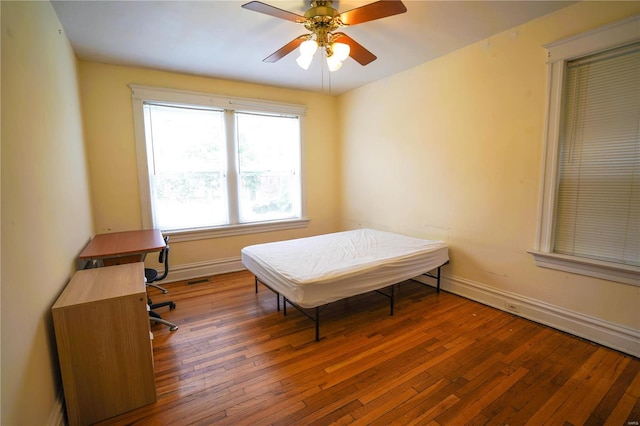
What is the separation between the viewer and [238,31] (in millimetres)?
2537

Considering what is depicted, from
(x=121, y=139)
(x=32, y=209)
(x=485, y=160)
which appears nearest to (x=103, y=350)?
(x=32, y=209)

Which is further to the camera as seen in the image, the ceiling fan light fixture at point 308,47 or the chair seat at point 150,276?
the chair seat at point 150,276

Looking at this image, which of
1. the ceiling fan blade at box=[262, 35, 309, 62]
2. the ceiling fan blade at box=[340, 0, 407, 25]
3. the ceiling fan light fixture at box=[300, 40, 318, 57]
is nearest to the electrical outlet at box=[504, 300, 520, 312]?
the ceiling fan blade at box=[340, 0, 407, 25]

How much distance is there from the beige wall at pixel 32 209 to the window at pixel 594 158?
3.46m

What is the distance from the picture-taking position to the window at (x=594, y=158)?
2072mm

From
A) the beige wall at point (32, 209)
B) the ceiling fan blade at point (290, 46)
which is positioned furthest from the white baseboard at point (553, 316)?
the beige wall at point (32, 209)

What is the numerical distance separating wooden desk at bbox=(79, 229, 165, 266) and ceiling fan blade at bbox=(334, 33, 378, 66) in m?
2.31

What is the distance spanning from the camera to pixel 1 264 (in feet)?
3.62

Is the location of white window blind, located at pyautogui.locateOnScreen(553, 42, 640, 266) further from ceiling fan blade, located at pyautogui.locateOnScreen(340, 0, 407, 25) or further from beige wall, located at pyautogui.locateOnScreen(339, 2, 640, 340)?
ceiling fan blade, located at pyautogui.locateOnScreen(340, 0, 407, 25)

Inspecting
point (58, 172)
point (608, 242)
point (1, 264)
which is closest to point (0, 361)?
point (1, 264)

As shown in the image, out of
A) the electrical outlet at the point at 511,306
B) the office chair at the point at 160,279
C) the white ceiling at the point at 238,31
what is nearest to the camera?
the white ceiling at the point at 238,31

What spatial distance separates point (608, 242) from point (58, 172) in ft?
13.5

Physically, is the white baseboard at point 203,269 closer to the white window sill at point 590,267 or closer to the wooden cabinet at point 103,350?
the wooden cabinet at point 103,350

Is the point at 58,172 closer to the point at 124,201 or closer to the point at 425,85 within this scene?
the point at 124,201
